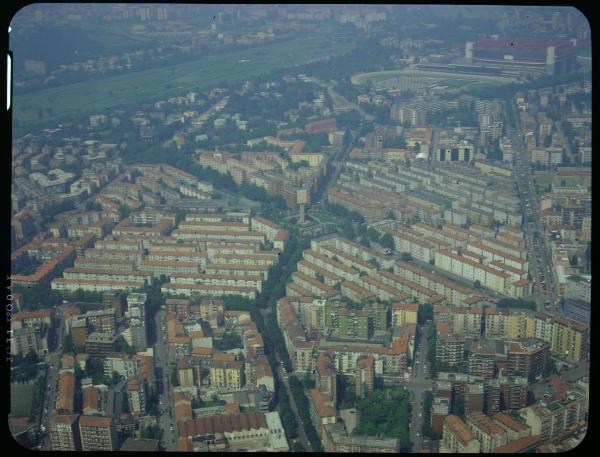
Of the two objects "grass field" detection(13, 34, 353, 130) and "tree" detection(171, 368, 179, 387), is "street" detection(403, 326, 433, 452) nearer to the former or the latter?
"tree" detection(171, 368, 179, 387)

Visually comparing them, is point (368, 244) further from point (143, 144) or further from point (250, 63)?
point (250, 63)

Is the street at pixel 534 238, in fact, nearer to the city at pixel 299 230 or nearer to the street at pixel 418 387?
the city at pixel 299 230

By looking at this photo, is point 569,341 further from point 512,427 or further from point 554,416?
point 512,427

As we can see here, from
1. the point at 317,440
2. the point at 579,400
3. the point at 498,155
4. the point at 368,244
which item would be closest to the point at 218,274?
the point at 368,244

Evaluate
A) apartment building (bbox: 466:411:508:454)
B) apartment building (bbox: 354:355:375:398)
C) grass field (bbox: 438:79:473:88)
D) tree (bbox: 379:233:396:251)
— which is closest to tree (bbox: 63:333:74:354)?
apartment building (bbox: 354:355:375:398)

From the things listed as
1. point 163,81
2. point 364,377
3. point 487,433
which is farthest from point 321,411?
point 163,81

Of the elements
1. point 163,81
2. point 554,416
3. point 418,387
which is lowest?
point 418,387
